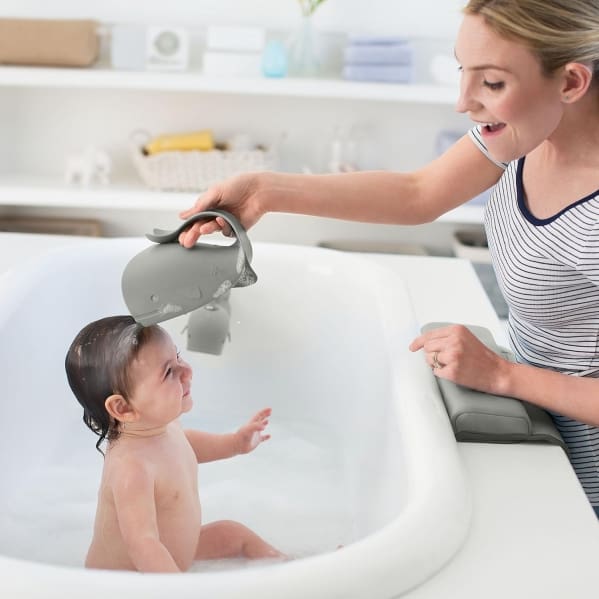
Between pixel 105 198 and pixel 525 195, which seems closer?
pixel 525 195

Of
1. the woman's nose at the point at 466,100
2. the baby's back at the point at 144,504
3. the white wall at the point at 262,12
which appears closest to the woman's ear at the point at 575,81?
the woman's nose at the point at 466,100

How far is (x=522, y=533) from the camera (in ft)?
3.65

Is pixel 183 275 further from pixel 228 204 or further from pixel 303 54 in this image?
pixel 303 54

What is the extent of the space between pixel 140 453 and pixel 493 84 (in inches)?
30.1

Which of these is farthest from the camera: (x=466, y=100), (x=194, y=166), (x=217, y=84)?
(x=194, y=166)

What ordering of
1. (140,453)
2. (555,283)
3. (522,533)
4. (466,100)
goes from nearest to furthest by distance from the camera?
(522,533) → (466,100) → (555,283) → (140,453)

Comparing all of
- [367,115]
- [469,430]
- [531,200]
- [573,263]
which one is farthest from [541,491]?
[367,115]

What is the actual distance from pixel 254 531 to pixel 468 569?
0.67 m

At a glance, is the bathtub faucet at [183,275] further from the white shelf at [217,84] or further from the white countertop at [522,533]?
the white shelf at [217,84]

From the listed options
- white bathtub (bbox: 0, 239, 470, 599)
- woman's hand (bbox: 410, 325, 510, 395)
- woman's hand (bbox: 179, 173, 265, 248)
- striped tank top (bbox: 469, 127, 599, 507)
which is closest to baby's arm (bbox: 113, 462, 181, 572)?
white bathtub (bbox: 0, 239, 470, 599)

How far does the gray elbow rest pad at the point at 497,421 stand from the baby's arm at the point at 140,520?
1.50 ft

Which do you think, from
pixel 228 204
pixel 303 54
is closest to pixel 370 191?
pixel 228 204

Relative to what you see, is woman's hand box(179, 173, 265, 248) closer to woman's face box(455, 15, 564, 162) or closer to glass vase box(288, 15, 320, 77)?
woman's face box(455, 15, 564, 162)

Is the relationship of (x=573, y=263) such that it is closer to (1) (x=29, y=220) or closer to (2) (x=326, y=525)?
(2) (x=326, y=525)
